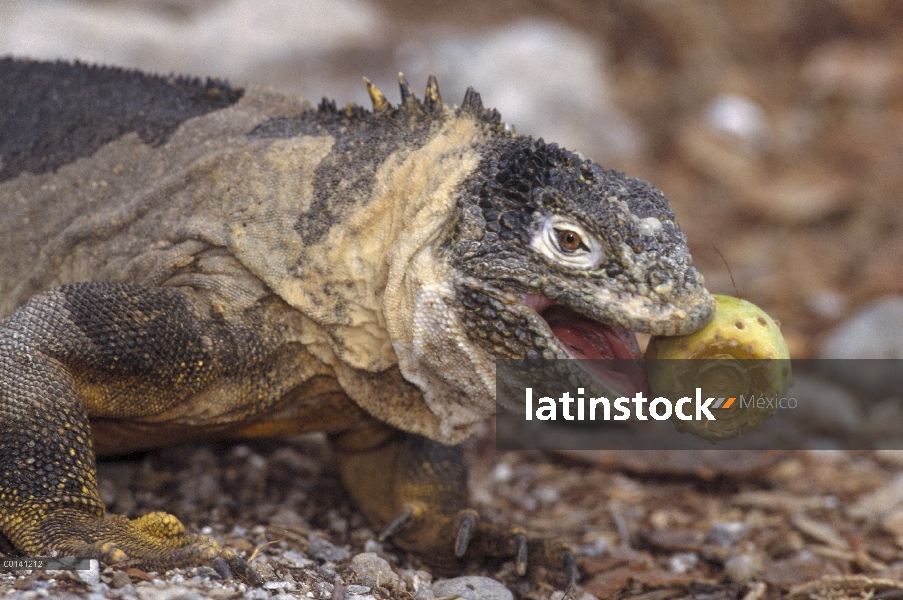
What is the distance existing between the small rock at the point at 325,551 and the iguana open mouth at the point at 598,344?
149 centimetres

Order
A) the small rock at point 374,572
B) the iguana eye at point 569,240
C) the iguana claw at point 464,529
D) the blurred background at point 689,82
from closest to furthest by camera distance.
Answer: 1. the iguana eye at point 569,240
2. the small rock at point 374,572
3. the iguana claw at point 464,529
4. the blurred background at point 689,82

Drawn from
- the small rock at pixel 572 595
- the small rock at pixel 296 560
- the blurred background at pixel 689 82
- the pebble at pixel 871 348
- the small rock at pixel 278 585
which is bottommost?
the small rock at pixel 572 595

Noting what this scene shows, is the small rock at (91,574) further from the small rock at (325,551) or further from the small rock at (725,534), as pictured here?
the small rock at (725,534)

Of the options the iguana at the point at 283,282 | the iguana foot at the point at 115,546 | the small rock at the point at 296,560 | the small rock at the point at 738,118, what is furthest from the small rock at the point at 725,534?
the small rock at the point at 738,118

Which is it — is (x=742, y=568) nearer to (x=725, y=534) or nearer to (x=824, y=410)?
(x=725, y=534)

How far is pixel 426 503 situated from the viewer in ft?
16.0

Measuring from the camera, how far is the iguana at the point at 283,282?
11.9 ft

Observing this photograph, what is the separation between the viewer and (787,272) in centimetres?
948

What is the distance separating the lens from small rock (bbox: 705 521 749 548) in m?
5.24

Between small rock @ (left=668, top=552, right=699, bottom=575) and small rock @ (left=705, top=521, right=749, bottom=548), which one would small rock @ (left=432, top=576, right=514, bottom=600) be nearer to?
small rock @ (left=668, top=552, right=699, bottom=575)

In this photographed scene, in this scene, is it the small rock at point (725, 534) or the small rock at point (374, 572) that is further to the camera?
the small rock at point (725, 534)

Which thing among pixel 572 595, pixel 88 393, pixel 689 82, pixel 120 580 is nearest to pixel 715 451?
pixel 572 595

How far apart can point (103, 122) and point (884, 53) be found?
37.5ft

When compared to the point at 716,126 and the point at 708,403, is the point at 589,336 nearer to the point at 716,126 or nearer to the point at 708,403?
the point at 708,403
